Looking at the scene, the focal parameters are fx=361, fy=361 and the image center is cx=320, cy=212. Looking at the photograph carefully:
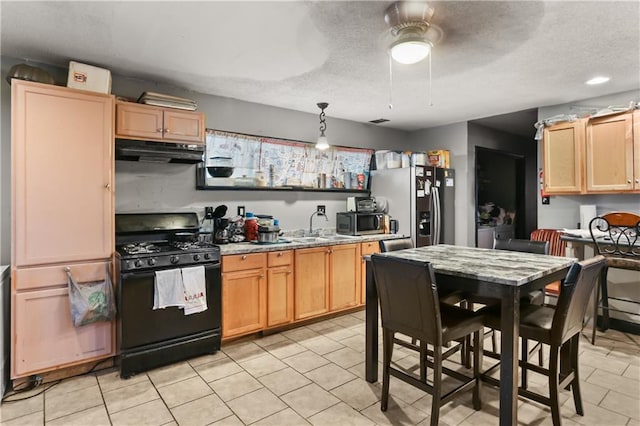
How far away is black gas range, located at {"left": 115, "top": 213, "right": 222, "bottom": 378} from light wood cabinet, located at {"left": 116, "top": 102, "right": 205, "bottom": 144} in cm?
78

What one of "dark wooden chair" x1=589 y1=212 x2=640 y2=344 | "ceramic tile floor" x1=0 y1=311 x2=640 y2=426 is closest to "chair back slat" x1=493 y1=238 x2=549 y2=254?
"dark wooden chair" x1=589 y1=212 x2=640 y2=344

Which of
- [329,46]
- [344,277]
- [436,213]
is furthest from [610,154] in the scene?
[329,46]

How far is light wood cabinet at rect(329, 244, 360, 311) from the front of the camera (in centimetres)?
405

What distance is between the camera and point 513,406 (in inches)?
75.5

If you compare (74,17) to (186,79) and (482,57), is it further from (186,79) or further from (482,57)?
(482,57)

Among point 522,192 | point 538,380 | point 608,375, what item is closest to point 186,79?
point 538,380

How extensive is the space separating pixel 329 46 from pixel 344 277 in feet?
8.12

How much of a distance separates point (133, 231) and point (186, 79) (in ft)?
4.93

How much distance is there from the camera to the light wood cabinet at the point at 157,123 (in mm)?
→ 3016

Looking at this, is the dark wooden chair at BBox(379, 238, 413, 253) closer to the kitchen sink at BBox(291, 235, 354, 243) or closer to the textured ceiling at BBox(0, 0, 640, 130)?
the kitchen sink at BBox(291, 235, 354, 243)

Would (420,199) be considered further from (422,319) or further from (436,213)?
(422,319)

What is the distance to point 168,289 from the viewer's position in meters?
2.91

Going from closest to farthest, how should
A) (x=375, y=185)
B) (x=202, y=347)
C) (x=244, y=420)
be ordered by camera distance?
(x=244, y=420) < (x=202, y=347) < (x=375, y=185)

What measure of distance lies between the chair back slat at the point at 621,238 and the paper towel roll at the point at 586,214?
44 centimetres
